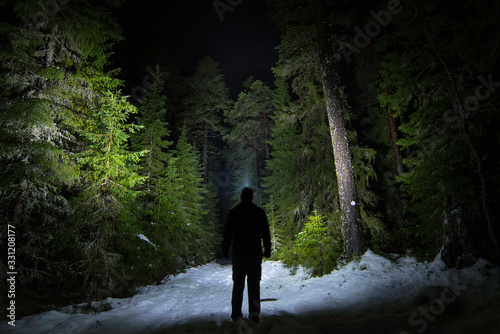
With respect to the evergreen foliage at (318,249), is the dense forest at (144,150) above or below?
above

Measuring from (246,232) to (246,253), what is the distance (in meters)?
0.41

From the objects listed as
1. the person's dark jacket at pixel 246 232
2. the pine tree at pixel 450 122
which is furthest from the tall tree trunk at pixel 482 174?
the person's dark jacket at pixel 246 232

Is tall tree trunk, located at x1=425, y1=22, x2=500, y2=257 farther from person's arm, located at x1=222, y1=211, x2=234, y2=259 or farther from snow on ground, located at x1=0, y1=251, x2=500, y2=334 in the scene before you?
person's arm, located at x1=222, y1=211, x2=234, y2=259

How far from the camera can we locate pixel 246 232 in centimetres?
488

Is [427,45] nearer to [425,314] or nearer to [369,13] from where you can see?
[369,13]

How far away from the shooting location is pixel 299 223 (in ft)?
42.4

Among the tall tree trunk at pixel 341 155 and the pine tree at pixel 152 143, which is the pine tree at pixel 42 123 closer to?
the pine tree at pixel 152 143

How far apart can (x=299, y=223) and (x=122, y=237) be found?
861 cm

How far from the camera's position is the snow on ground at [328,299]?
16.1ft

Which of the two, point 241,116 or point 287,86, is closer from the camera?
point 287,86

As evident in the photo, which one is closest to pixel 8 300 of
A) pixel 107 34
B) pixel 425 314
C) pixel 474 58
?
pixel 107 34

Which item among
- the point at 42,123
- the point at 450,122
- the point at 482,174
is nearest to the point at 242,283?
the point at 482,174

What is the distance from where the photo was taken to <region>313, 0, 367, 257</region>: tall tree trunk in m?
8.67

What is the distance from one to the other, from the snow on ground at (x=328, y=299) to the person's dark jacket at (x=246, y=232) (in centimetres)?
165
